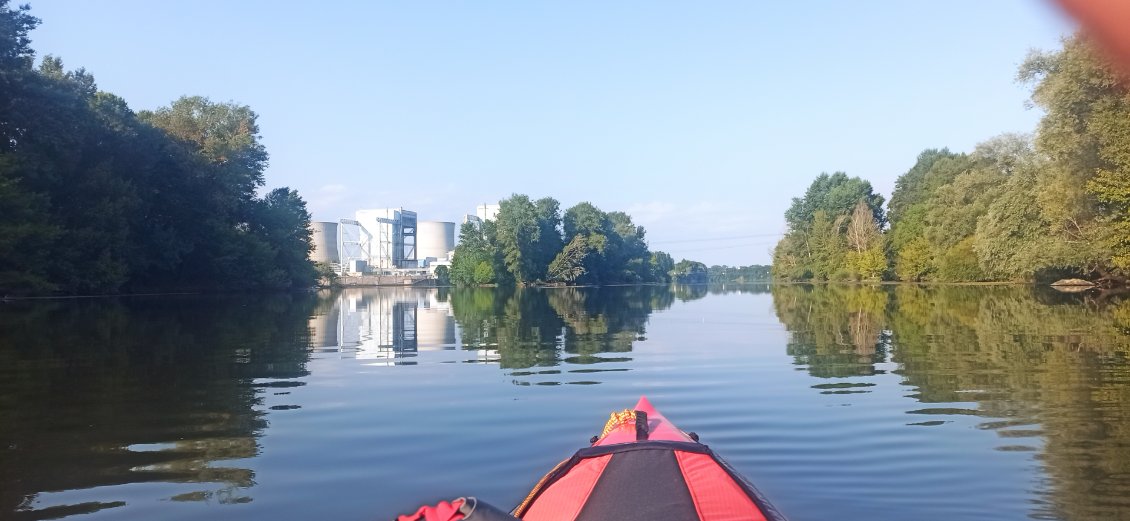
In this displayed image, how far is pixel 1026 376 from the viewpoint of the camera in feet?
36.5

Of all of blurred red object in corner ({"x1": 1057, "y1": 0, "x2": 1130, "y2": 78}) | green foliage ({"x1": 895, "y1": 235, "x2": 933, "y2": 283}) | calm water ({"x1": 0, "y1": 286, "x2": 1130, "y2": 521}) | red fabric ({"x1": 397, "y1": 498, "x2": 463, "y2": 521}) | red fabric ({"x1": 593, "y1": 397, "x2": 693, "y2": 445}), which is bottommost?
calm water ({"x1": 0, "y1": 286, "x2": 1130, "y2": 521})

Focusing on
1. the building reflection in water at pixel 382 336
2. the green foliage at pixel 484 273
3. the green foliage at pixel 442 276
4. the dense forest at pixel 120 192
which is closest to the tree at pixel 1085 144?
the building reflection in water at pixel 382 336

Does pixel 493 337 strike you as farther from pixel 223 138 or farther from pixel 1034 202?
pixel 223 138

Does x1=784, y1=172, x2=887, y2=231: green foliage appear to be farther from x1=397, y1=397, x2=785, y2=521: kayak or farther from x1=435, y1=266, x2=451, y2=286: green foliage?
x1=397, y1=397, x2=785, y2=521: kayak

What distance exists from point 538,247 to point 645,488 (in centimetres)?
9984

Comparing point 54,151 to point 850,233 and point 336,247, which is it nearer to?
point 850,233

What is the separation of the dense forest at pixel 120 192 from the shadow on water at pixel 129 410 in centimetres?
2229

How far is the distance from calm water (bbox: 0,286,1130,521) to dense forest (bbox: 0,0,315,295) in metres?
23.2

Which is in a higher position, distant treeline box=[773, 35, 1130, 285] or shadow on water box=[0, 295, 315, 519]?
distant treeline box=[773, 35, 1130, 285]

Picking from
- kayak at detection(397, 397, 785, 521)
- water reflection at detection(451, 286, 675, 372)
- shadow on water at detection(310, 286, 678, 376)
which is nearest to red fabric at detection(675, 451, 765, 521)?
kayak at detection(397, 397, 785, 521)

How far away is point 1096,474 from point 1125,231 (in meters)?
33.0

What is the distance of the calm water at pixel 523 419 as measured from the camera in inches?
222

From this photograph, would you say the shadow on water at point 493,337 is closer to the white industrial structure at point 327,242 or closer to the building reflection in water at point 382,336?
the building reflection in water at point 382,336

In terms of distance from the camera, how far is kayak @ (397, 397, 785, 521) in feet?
12.1
